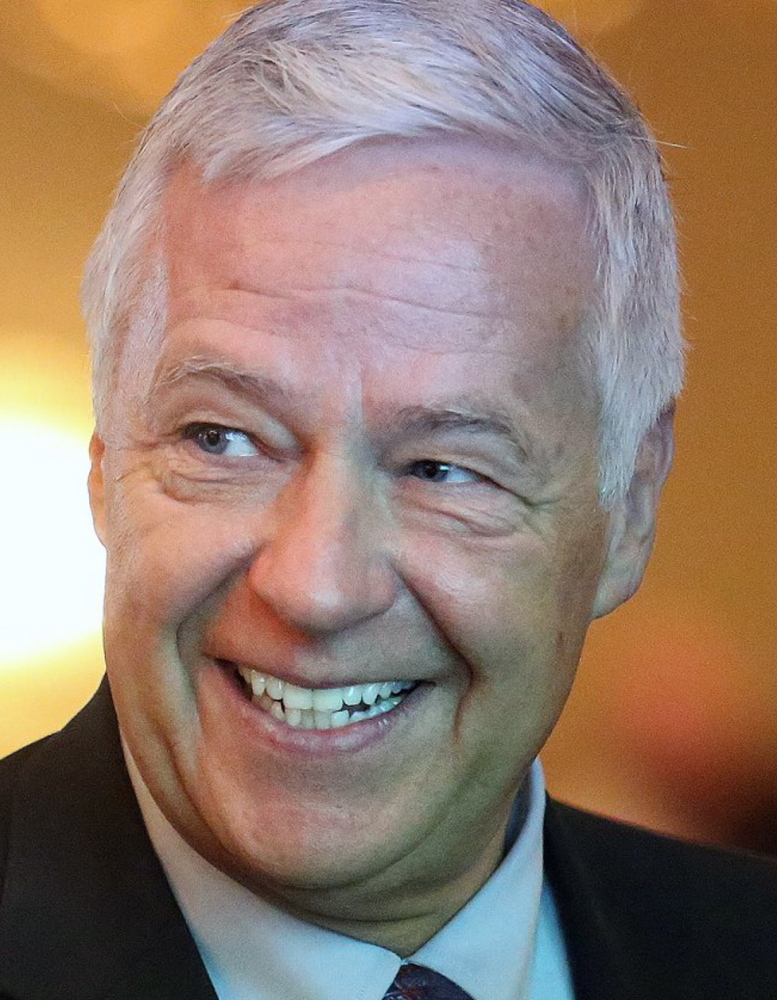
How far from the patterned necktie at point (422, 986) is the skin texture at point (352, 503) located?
74 mm

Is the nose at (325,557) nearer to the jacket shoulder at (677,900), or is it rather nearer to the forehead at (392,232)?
the forehead at (392,232)

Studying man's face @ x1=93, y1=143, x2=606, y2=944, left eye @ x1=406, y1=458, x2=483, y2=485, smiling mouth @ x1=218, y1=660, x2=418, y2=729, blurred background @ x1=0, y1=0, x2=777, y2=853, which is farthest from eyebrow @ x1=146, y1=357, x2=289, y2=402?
blurred background @ x1=0, y1=0, x2=777, y2=853

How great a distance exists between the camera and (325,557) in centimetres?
129

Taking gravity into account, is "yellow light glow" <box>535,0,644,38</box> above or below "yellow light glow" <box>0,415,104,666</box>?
above

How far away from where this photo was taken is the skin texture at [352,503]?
4.37ft

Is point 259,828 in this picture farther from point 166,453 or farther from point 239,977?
point 166,453

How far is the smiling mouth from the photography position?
1376 mm

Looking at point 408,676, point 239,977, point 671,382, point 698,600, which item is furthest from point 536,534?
point 698,600

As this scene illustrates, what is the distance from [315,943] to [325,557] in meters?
0.38

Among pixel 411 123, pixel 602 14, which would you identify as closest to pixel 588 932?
pixel 411 123

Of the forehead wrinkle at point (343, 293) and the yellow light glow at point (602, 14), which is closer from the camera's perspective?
the forehead wrinkle at point (343, 293)

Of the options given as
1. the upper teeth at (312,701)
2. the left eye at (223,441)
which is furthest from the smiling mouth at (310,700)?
the left eye at (223,441)

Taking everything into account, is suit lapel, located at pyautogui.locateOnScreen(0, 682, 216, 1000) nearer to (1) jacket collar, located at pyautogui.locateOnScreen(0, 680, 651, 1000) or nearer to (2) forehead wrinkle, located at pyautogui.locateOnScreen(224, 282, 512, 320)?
(1) jacket collar, located at pyautogui.locateOnScreen(0, 680, 651, 1000)

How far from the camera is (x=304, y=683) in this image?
1.36 m
